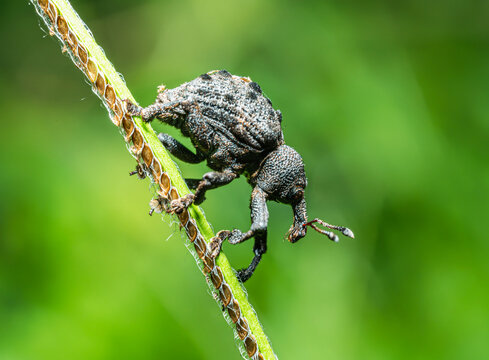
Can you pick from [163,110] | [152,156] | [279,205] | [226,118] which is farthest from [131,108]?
[279,205]

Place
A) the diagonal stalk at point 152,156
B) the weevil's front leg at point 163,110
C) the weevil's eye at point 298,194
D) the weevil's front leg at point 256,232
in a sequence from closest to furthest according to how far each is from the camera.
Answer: the diagonal stalk at point 152,156 → the weevil's front leg at point 163,110 → the weevil's front leg at point 256,232 → the weevil's eye at point 298,194

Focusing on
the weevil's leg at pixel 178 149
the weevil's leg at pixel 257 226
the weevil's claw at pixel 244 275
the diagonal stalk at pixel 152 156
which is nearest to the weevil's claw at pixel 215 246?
the diagonal stalk at pixel 152 156

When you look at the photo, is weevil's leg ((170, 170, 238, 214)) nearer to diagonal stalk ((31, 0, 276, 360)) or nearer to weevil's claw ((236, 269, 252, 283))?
diagonal stalk ((31, 0, 276, 360))

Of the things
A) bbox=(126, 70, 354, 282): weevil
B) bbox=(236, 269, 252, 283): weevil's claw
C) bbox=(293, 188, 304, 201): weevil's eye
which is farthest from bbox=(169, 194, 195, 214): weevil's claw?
bbox=(293, 188, 304, 201): weevil's eye

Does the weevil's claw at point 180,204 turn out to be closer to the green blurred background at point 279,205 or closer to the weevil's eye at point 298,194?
the weevil's eye at point 298,194

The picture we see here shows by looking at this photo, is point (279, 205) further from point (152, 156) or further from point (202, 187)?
point (152, 156)
